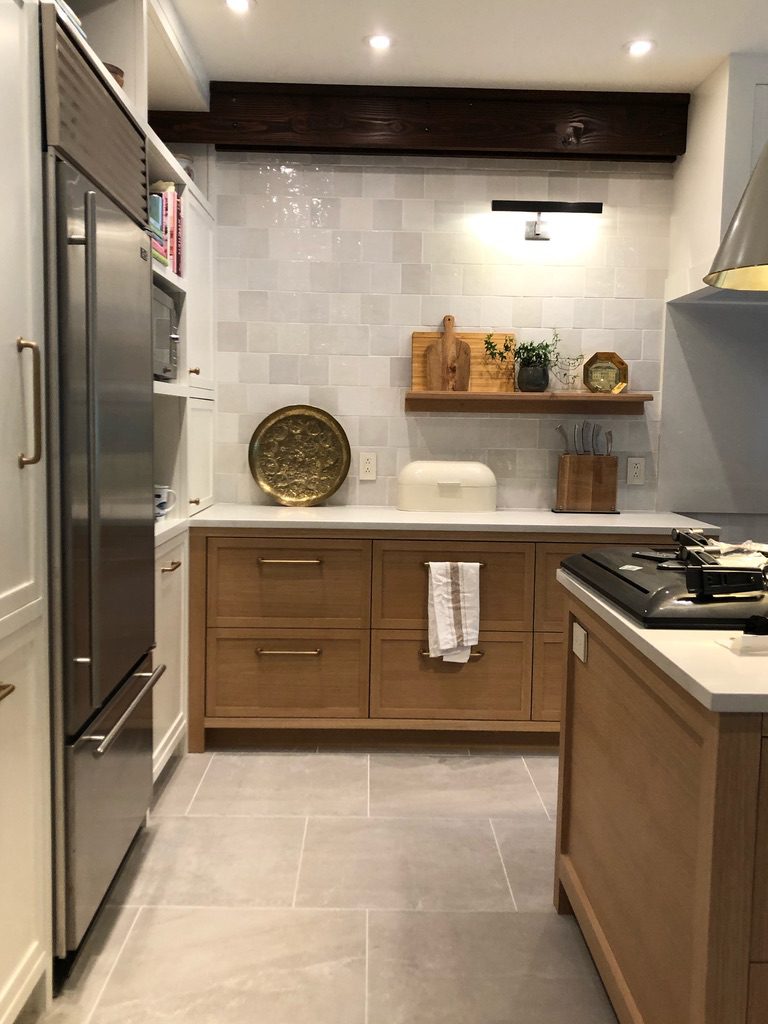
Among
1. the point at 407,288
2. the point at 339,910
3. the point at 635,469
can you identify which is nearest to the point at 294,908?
the point at 339,910

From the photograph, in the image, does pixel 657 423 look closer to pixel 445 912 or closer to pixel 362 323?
pixel 362 323

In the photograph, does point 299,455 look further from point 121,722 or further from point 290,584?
point 121,722

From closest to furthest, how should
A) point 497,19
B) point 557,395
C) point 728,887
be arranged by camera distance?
point 728,887 < point 497,19 < point 557,395

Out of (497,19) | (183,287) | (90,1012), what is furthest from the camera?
(183,287)

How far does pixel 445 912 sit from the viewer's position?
2176 millimetres

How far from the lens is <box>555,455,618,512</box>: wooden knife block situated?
3588 millimetres

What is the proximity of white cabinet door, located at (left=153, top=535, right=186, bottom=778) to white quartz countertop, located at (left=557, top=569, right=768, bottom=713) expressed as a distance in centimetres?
159

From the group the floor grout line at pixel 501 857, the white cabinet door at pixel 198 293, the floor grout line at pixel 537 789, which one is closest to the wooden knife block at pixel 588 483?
the floor grout line at pixel 537 789

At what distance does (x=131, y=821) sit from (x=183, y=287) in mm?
1798

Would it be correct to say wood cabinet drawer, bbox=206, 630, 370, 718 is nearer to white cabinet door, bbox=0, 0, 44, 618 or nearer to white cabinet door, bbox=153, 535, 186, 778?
white cabinet door, bbox=153, 535, 186, 778

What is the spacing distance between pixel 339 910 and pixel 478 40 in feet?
9.34

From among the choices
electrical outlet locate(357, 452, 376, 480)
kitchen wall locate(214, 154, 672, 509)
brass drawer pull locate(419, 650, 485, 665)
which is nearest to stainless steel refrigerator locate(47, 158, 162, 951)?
brass drawer pull locate(419, 650, 485, 665)

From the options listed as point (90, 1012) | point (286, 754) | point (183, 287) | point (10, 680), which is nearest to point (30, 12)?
point (10, 680)

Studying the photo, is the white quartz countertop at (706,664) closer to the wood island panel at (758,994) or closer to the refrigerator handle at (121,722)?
the wood island panel at (758,994)
